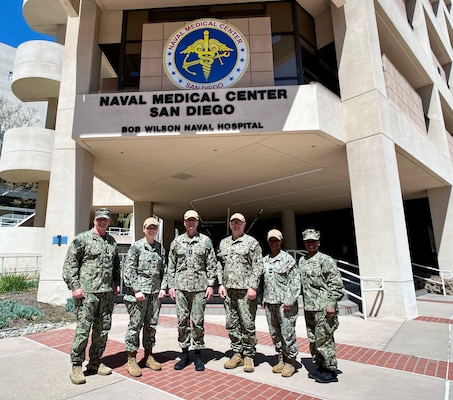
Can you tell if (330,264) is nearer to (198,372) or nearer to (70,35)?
(198,372)

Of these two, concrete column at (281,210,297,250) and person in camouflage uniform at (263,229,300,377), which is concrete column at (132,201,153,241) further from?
person in camouflage uniform at (263,229,300,377)

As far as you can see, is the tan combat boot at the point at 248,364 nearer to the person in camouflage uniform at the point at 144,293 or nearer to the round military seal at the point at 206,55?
the person in camouflage uniform at the point at 144,293

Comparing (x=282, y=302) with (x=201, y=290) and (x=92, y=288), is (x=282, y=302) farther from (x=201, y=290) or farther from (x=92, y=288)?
(x=92, y=288)

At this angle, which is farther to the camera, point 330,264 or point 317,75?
point 317,75

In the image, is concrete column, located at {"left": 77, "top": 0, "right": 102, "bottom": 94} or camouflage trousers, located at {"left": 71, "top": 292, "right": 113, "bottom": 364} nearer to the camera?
camouflage trousers, located at {"left": 71, "top": 292, "right": 113, "bottom": 364}

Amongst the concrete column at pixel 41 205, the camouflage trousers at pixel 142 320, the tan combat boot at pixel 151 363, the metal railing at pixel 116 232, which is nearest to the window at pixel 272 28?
the camouflage trousers at pixel 142 320

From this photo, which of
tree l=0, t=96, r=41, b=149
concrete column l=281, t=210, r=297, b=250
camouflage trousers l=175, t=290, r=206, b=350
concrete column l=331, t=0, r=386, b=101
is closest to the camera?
camouflage trousers l=175, t=290, r=206, b=350

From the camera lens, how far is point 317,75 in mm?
10992

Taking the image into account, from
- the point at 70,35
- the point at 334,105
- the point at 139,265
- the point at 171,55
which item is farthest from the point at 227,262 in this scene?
the point at 70,35

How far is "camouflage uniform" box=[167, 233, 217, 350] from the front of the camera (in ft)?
13.6

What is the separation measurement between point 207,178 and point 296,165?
3.69 meters

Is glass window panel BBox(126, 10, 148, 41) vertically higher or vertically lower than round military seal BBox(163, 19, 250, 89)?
higher

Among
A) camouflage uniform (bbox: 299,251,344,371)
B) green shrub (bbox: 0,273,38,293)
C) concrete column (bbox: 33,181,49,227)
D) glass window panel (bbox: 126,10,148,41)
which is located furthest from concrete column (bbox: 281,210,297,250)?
camouflage uniform (bbox: 299,251,344,371)

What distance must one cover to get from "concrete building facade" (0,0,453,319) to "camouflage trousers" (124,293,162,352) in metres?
5.54
